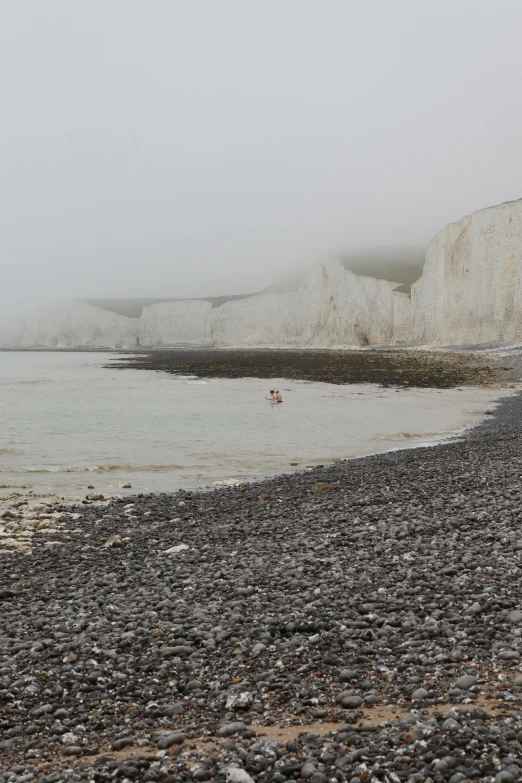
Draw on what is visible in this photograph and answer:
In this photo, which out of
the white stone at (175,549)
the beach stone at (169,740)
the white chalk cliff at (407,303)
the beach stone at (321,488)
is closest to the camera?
the beach stone at (169,740)

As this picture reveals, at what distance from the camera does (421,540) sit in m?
9.32

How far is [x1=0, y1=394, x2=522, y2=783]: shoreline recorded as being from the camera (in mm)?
4406

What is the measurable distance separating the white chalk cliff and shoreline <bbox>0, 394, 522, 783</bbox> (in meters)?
90.8

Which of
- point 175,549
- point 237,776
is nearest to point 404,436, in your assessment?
point 175,549

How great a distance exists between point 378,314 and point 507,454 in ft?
383

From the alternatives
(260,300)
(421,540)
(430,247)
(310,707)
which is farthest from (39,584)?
(260,300)

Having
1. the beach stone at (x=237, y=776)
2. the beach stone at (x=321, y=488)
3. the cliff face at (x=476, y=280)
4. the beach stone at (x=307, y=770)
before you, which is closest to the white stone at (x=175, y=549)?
the beach stone at (x=321, y=488)

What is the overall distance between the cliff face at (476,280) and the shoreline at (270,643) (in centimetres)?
8970

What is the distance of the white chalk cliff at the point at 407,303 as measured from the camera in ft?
308

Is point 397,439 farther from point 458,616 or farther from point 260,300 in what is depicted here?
point 260,300

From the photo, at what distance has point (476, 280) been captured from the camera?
3885 inches

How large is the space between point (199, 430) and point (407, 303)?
104364 millimetres

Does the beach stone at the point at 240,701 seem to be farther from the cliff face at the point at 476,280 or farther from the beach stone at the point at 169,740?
the cliff face at the point at 476,280

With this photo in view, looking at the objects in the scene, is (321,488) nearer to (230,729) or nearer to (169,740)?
(230,729)
